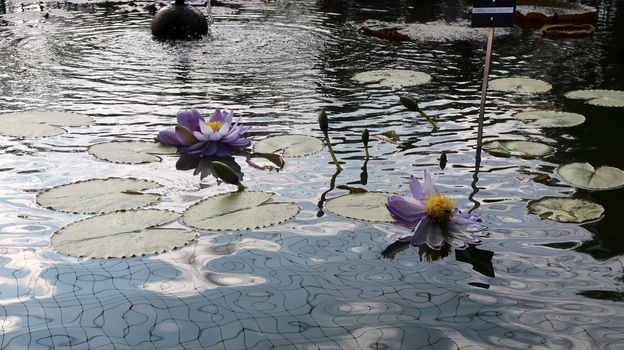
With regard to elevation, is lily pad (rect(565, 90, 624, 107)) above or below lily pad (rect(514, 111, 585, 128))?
above

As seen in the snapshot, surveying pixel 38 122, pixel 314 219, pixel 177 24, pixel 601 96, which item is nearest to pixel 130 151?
pixel 38 122

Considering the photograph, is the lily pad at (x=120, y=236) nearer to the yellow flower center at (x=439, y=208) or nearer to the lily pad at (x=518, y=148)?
the yellow flower center at (x=439, y=208)

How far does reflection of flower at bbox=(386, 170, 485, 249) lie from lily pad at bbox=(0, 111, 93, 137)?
1804 mm

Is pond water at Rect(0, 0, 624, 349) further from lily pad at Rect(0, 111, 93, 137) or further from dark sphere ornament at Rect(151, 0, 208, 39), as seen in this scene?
dark sphere ornament at Rect(151, 0, 208, 39)

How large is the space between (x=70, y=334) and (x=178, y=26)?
4.18 metres

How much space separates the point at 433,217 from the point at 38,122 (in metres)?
2.08

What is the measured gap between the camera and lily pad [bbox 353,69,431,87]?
14.4ft

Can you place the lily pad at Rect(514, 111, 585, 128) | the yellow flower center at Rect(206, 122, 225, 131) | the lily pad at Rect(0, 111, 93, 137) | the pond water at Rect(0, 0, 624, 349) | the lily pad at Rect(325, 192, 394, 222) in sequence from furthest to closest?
the lily pad at Rect(514, 111, 585, 128), the lily pad at Rect(0, 111, 93, 137), the yellow flower center at Rect(206, 122, 225, 131), the lily pad at Rect(325, 192, 394, 222), the pond water at Rect(0, 0, 624, 349)

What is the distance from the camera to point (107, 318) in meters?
1.90

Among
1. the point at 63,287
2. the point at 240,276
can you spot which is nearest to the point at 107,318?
the point at 63,287

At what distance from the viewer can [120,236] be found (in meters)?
2.31

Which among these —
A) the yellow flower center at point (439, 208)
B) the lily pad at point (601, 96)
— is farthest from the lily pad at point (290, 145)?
the lily pad at point (601, 96)

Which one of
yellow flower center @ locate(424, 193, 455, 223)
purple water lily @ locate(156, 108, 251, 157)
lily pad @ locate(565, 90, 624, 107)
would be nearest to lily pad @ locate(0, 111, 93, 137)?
purple water lily @ locate(156, 108, 251, 157)

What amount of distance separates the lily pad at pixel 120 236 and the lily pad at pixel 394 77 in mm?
2260
